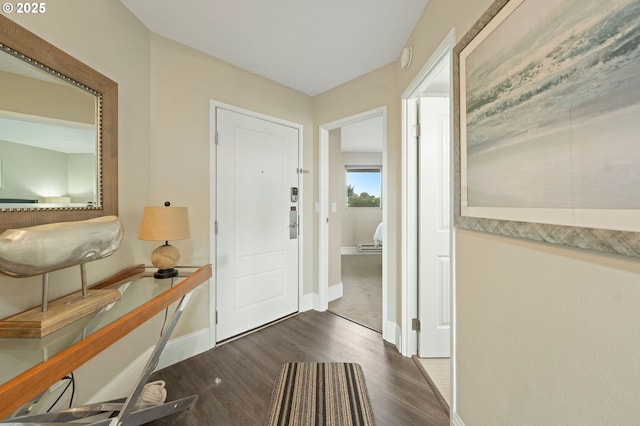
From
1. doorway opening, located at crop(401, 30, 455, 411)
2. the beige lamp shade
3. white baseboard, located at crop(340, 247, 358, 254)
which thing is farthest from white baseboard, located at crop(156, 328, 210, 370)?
white baseboard, located at crop(340, 247, 358, 254)

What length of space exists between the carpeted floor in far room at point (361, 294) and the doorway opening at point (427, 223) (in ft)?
1.83

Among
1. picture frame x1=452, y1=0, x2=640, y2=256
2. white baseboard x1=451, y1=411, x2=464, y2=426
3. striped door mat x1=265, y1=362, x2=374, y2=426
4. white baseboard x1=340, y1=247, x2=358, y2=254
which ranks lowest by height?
striped door mat x1=265, y1=362, x2=374, y2=426

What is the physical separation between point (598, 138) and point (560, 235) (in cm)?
26

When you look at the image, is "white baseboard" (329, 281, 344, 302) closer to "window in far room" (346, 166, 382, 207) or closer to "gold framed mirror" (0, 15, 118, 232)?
"gold framed mirror" (0, 15, 118, 232)

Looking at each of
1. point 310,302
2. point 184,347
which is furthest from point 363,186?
point 184,347

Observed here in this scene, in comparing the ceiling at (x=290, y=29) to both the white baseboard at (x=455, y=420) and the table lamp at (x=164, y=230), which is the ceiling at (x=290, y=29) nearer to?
the table lamp at (x=164, y=230)

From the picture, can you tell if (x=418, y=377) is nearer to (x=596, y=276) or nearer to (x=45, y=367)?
(x=596, y=276)

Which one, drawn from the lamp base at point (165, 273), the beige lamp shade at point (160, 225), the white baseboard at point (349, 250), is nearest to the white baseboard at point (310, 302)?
the lamp base at point (165, 273)

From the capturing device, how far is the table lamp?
1334 mm

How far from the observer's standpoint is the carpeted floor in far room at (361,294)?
2604mm

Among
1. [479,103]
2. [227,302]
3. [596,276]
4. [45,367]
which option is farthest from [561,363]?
[227,302]

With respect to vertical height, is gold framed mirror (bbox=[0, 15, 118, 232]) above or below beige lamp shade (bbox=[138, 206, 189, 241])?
above

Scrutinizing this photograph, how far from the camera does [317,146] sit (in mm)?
2736

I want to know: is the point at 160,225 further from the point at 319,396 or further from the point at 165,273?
the point at 319,396
